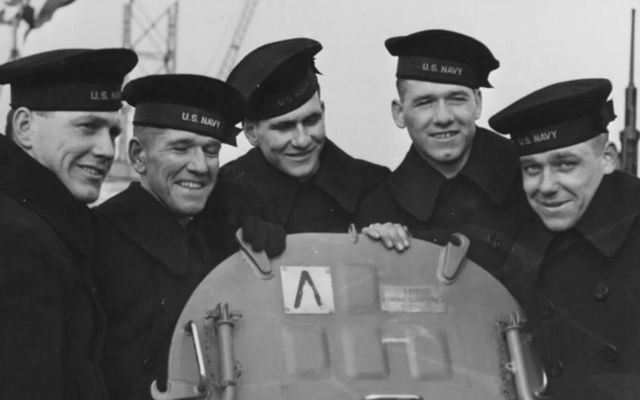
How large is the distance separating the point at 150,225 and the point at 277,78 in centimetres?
143

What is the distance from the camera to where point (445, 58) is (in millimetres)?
7227

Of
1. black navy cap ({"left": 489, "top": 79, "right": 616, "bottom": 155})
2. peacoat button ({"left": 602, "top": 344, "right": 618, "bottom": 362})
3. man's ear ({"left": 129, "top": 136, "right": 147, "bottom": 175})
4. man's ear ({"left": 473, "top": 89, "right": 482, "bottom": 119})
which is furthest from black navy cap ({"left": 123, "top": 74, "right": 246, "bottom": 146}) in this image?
peacoat button ({"left": 602, "top": 344, "right": 618, "bottom": 362})

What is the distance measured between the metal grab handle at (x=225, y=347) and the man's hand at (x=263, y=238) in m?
0.32

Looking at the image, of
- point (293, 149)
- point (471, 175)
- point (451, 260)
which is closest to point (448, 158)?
point (471, 175)

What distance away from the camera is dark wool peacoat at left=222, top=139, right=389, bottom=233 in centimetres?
723

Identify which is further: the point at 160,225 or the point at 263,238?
the point at 160,225

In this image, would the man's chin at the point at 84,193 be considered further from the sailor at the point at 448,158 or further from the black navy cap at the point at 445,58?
the black navy cap at the point at 445,58

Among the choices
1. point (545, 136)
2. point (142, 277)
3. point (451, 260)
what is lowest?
point (451, 260)

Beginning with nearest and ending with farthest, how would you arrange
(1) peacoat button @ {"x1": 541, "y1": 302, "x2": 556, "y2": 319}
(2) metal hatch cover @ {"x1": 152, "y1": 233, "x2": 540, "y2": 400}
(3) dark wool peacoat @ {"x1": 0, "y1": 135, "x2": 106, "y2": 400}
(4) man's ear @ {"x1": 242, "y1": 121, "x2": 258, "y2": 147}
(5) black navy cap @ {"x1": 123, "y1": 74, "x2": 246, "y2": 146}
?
(3) dark wool peacoat @ {"x1": 0, "y1": 135, "x2": 106, "y2": 400}
(2) metal hatch cover @ {"x1": 152, "y1": 233, "x2": 540, "y2": 400}
(5) black navy cap @ {"x1": 123, "y1": 74, "x2": 246, "y2": 146}
(1) peacoat button @ {"x1": 541, "y1": 302, "x2": 556, "y2": 319}
(4) man's ear @ {"x1": 242, "y1": 121, "x2": 258, "y2": 147}

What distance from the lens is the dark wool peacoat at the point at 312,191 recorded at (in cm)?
723

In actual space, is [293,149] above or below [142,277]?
above

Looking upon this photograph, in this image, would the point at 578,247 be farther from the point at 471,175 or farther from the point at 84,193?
the point at 84,193

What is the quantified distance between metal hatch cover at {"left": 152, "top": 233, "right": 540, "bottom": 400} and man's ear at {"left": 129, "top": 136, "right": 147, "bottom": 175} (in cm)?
98

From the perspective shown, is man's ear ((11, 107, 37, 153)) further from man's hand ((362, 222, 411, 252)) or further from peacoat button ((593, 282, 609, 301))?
peacoat button ((593, 282, 609, 301))
